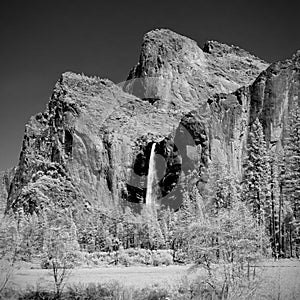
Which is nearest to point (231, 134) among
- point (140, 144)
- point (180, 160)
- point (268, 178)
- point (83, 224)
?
point (180, 160)

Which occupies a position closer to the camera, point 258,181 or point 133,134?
point 258,181

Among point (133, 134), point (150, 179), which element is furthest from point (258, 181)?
point (133, 134)

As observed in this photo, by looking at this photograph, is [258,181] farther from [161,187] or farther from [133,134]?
[133,134]

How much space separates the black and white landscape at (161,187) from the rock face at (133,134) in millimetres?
308

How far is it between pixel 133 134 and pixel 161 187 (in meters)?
20.9

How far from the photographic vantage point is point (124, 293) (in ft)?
57.3

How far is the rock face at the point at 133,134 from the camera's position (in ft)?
277

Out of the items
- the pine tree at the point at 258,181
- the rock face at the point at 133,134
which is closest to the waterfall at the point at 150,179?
the rock face at the point at 133,134

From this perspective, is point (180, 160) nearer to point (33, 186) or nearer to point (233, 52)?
point (33, 186)

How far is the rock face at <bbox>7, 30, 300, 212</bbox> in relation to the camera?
84500mm

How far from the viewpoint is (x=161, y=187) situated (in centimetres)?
8869

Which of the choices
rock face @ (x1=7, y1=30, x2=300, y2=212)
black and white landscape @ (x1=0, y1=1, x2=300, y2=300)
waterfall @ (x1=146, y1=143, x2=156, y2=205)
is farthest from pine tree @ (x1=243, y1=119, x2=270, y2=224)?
waterfall @ (x1=146, y1=143, x2=156, y2=205)

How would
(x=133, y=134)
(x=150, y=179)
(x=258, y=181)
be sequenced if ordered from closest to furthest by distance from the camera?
(x=258, y=181)
(x=150, y=179)
(x=133, y=134)

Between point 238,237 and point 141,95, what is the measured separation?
120076 millimetres
